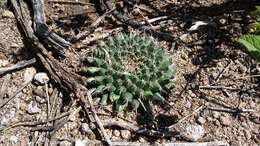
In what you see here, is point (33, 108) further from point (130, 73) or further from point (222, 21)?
point (222, 21)

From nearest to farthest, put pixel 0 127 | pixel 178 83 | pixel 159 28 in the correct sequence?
1. pixel 0 127
2. pixel 178 83
3. pixel 159 28

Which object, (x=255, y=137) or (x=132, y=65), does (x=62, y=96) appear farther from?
(x=255, y=137)

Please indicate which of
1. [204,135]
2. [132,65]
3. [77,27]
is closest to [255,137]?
[204,135]

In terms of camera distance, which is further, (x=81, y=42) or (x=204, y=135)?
(x=81, y=42)

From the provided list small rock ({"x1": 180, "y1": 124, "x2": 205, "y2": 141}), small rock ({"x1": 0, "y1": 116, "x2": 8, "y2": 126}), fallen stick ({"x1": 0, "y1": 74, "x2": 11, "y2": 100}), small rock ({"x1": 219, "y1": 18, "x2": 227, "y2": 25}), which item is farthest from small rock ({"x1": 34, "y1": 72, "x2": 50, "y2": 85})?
small rock ({"x1": 219, "y1": 18, "x2": 227, "y2": 25})

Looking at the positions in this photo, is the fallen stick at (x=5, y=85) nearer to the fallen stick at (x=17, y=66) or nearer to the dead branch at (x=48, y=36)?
the fallen stick at (x=17, y=66)

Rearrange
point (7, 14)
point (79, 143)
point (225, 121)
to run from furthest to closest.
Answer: point (7, 14)
point (225, 121)
point (79, 143)

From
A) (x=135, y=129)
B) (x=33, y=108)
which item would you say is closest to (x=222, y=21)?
(x=135, y=129)

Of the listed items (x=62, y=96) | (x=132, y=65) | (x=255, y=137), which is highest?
(x=132, y=65)
